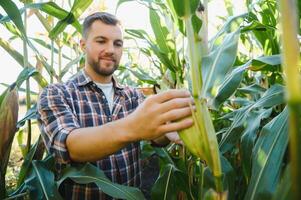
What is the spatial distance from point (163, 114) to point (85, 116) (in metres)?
0.60

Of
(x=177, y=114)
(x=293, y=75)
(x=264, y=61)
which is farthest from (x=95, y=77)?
(x=293, y=75)

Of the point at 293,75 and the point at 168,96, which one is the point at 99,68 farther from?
the point at 293,75

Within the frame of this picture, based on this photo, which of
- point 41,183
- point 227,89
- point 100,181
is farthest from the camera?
point 41,183

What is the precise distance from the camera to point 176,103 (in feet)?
1.46

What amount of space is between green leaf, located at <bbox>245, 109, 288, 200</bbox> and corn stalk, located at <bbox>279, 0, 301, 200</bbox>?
0.35m

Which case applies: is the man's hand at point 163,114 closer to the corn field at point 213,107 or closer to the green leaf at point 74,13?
the corn field at point 213,107

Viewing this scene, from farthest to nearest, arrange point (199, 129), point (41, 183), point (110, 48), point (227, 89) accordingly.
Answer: point (110, 48)
point (41, 183)
point (227, 89)
point (199, 129)

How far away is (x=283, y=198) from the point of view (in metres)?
0.29

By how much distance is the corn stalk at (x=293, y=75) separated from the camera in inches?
5.4

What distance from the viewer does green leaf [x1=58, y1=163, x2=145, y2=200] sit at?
2.33 ft

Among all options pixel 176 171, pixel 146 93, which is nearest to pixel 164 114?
pixel 176 171

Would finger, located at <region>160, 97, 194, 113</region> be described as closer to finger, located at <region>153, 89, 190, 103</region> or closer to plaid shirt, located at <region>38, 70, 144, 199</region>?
finger, located at <region>153, 89, 190, 103</region>

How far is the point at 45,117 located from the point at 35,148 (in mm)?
245

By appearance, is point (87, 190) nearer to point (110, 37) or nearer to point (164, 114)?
point (110, 37)
